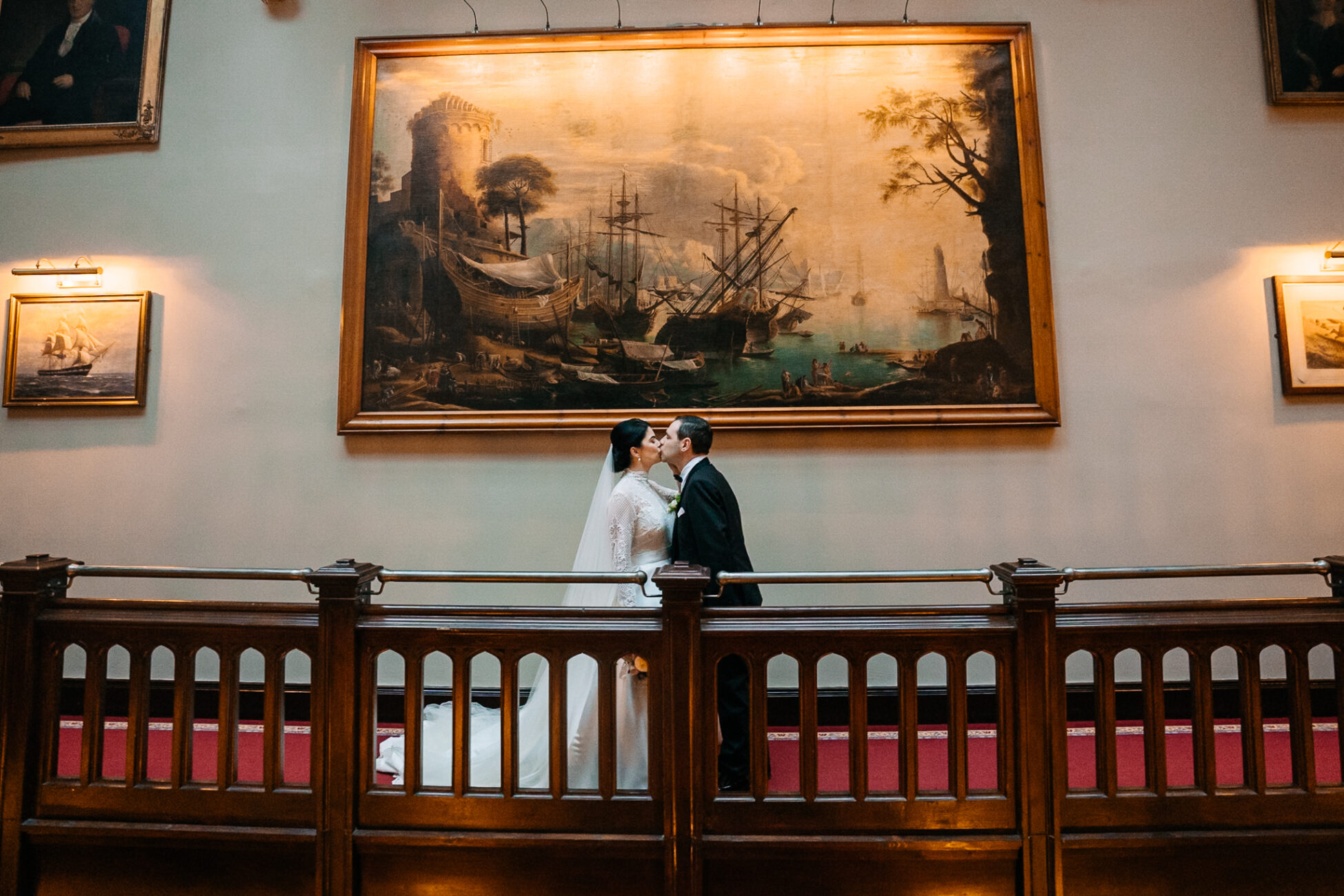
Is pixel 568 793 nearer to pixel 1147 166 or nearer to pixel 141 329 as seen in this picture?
pixel 141 329

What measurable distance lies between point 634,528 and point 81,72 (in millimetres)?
5226

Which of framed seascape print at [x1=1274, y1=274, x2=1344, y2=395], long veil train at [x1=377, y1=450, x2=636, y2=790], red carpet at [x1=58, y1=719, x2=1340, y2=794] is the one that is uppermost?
framed seascape print at [x1=1274, y1=274, x2=1344, y2=395]

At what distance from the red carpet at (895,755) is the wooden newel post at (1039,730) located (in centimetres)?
79

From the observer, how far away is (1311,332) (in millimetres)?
4531

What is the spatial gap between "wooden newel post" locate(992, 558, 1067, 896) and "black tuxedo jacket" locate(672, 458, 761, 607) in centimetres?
127

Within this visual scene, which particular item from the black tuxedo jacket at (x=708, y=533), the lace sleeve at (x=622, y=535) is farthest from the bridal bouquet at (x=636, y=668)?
the black tuxedo jacket at (x=708, y=533)

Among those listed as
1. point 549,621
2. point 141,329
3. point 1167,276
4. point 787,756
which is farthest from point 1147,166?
point 141,329

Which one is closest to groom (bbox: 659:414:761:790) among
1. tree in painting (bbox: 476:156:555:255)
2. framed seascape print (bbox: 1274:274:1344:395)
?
tree in painting (bbox: 476:156:555:255)

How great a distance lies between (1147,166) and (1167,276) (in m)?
0.74

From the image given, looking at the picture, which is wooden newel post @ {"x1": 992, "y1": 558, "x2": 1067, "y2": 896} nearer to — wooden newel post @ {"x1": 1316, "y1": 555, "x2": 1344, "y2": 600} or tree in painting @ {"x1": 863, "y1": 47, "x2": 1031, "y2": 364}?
wooden newel post @ {"x1": 1316, "y1": 555, "x2": 1344, "y2": 600}

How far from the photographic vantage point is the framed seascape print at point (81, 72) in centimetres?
494

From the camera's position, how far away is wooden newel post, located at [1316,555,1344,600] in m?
2.60

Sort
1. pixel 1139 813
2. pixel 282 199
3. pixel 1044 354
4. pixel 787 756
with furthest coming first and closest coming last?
1. pixel 282 199
2. pixel 1044 354
3. pixel 787 756
4. pixel 1139 813

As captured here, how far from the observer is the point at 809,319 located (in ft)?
15.1
